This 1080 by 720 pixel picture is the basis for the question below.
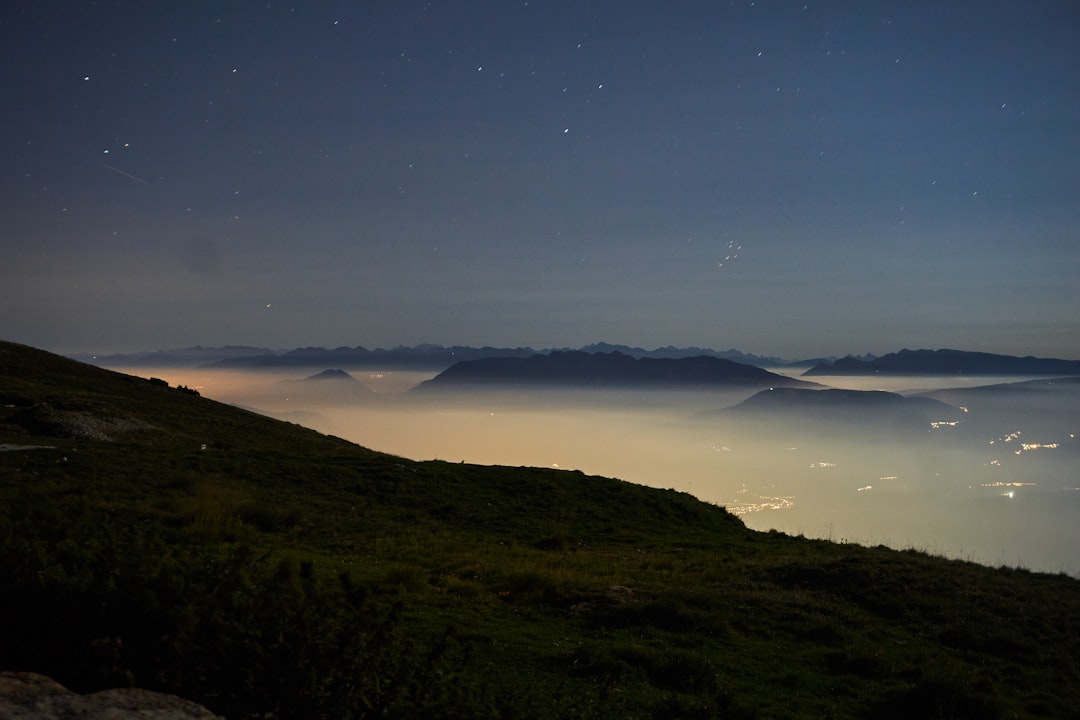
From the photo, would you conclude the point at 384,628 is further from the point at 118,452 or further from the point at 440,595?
the point at 118,452

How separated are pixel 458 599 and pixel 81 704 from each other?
32.2 feet

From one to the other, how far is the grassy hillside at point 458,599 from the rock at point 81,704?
0.35 metres

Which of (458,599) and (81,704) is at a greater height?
(81,704)

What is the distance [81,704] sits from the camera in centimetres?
536

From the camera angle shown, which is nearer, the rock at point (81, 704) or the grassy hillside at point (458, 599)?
the rock at point (81, 704)

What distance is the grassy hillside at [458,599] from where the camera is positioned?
6.30 metres

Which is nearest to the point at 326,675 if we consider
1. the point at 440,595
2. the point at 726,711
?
the point at 726,711

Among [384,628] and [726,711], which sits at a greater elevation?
[384,628]

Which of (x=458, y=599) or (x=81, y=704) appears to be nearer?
(x=81, y=704)

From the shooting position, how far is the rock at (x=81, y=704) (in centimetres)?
516

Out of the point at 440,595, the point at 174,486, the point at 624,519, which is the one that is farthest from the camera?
the point at 624,519

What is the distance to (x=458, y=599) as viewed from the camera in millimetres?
14688

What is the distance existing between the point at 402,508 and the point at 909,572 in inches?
761

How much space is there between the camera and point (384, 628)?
22.1 feet
